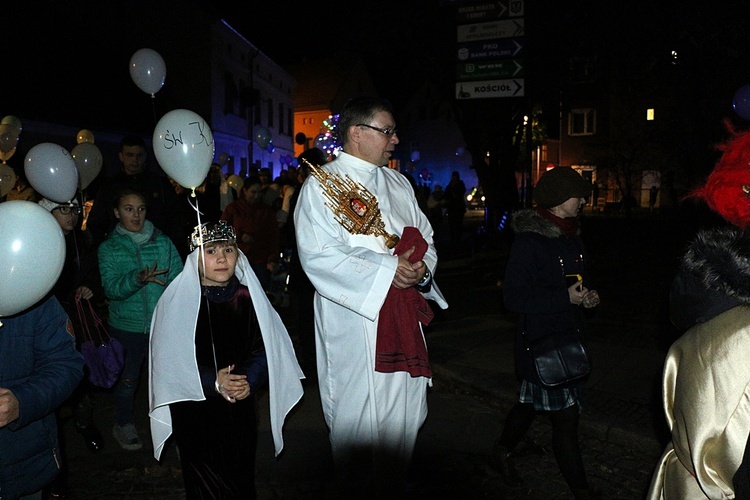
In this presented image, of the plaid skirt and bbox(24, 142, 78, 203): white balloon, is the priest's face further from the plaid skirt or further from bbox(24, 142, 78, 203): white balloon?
bbox(24, 142, 78, 203): white balloon

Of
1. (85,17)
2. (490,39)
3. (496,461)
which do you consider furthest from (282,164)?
(496,461)

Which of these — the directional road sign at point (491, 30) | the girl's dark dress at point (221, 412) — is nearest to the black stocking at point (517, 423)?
the girl's dark dress at point (221, 412)

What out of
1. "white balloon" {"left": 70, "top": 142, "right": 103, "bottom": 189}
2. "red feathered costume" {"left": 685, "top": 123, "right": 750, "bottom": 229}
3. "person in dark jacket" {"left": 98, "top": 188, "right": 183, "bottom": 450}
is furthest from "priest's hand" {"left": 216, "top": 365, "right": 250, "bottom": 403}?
"white balloon" {"left": 70, "top": 142, "right": 103, "bottom": 189}

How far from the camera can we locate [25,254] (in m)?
2.15

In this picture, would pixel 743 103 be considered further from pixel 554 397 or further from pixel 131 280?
pixel 131 280

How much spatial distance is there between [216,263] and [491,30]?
24.9 feet

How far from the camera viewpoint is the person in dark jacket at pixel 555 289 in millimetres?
3699

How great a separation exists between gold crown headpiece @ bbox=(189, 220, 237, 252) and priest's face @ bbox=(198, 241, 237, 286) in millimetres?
27

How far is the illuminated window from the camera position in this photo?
39.5m

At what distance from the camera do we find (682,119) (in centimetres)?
1562

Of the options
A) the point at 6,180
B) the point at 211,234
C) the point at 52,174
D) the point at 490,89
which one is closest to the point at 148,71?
the point at 52,174

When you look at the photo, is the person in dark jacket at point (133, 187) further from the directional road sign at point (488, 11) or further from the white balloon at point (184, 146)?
the directional road sign at point (488, 11)

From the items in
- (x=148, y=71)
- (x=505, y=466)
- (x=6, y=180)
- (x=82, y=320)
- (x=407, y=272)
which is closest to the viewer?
(x=407, y=272)

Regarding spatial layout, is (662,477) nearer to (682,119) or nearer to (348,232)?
(348,232)
